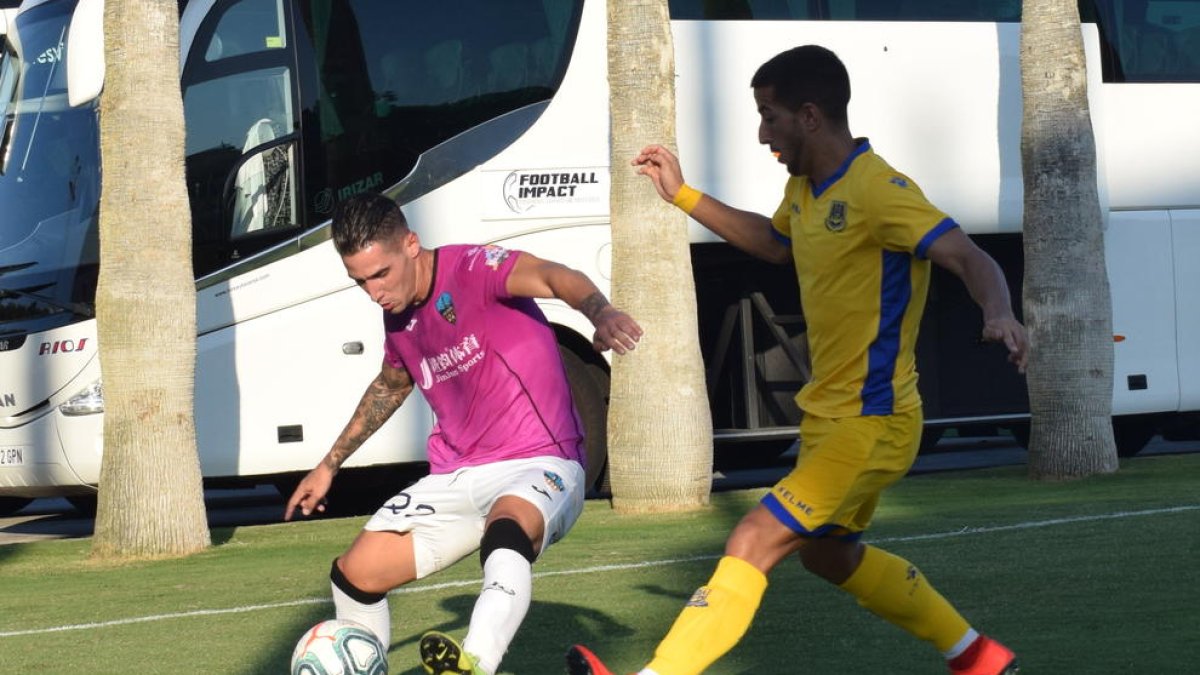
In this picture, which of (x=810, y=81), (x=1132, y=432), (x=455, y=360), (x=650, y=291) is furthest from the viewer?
(x=1132, y=432)

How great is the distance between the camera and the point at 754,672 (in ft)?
21.9

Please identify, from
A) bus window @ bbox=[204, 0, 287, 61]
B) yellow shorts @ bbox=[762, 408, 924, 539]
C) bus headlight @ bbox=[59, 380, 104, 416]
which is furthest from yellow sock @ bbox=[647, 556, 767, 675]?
bus window @ bbox=[204, 0, 287, 61]

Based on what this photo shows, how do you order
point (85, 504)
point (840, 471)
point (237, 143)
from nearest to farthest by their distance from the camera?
point (840, 471) → point (237, 143) → point (85, 504)

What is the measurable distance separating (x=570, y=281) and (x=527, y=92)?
326 inches

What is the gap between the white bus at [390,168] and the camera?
13156mm

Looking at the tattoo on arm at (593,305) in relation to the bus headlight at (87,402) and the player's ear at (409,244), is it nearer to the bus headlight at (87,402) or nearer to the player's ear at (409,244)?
the player's ear at (409,244)

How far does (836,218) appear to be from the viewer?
5637mm

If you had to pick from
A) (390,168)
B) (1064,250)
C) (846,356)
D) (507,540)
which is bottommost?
(507,540)

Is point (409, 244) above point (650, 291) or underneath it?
underneath

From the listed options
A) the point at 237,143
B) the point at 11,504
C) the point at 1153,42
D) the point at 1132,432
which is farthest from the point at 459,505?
the point at 1132,432

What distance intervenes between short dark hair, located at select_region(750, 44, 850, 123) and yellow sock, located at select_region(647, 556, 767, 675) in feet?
4.57

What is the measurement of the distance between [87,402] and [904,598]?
8.32 meters

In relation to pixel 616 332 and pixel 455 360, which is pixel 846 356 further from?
pixel 455 360

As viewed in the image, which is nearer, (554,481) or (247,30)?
(554,481)
